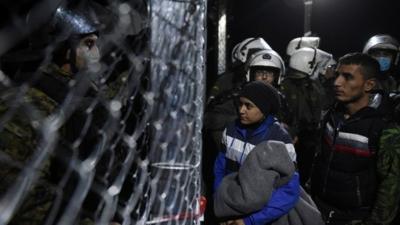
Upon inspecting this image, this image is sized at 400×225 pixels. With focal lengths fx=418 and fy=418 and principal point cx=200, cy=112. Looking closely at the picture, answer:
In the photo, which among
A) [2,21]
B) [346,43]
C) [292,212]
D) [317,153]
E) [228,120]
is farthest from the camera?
[346,43]

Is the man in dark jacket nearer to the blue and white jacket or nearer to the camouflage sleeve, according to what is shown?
the camouflage sleeve

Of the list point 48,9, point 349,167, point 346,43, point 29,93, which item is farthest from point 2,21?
point 346,43

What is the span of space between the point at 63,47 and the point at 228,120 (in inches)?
75.5

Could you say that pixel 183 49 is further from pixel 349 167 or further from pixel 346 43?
pixel 346 43

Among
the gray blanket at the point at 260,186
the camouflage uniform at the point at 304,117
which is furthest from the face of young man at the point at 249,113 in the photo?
the camouflage uniform at the point at 304,117

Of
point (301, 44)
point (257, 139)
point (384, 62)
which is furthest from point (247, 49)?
point (257, 139)

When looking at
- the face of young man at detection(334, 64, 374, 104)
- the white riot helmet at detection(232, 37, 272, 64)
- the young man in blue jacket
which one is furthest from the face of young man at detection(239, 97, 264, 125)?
the white riot helmet at detection(232, 37, 272, 64)

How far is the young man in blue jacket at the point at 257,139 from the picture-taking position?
8.10ft

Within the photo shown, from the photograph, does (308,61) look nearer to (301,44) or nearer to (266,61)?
(301,44)

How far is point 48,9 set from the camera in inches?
37.8

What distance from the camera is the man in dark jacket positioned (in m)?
2.55

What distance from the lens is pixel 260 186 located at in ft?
7.70

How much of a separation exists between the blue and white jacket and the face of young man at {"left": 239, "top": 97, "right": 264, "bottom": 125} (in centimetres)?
5

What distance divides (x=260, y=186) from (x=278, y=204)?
20cm
